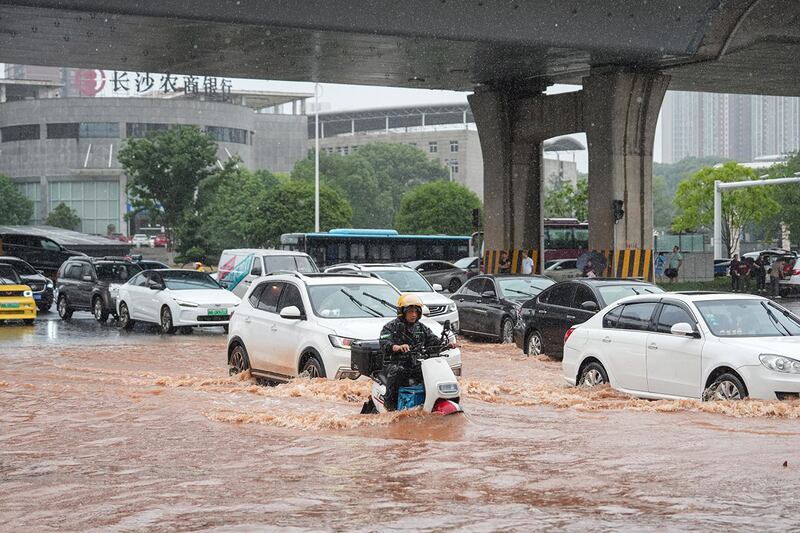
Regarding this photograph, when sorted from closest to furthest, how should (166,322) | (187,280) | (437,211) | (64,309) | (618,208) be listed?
(166,322), (187,280), (618,208), (64,309), (437,211)

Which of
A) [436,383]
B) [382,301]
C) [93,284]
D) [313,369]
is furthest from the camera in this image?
[93,284]

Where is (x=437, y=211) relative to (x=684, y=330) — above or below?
above

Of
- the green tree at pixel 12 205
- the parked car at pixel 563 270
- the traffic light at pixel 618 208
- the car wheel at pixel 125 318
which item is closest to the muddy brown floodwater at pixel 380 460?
the car wheel at pixel 125 318

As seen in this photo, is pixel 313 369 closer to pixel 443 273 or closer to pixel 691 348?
pixel 691 348

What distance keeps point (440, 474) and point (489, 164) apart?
29482mm

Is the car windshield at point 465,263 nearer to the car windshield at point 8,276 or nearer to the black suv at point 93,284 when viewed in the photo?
the black suv at point 93,284

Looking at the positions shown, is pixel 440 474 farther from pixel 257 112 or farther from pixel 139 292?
pixel 257 112

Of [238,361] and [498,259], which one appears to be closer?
[238,361]

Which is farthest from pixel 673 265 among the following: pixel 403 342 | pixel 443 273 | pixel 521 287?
pixel 403 342

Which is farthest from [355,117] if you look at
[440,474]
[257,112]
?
[440,474]

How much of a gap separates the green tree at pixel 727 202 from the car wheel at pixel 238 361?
77352 millimetres

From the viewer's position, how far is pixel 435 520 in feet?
27.8

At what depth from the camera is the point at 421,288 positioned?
27141 millimetres

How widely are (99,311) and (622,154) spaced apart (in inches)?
587
